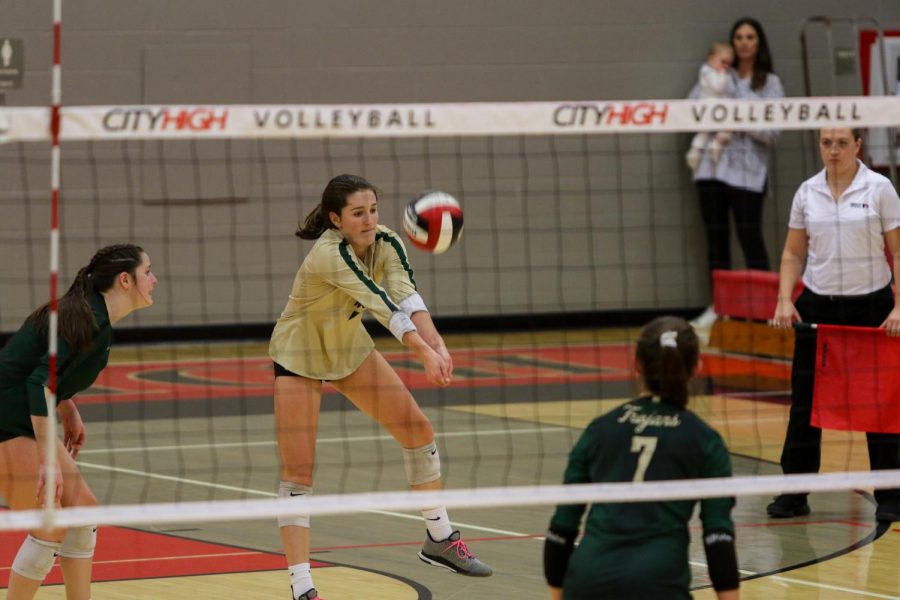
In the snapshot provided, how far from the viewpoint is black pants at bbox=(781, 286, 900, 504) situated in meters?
7.09

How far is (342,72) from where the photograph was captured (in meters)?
14.0

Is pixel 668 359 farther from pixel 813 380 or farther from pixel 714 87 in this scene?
pixel 714 87

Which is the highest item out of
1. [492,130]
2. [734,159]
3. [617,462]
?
[734,159]

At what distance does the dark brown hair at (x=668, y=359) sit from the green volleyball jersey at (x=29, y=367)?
2112 millimetres

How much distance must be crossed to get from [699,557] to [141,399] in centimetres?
566

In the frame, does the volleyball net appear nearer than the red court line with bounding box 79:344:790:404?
Yes

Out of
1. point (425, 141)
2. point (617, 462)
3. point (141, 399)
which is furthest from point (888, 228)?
point (425, 141)

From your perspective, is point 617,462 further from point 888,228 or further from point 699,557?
point 888,228

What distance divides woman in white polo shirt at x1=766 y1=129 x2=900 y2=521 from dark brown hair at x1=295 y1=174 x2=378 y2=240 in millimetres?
2327

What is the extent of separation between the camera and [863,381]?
271 inches

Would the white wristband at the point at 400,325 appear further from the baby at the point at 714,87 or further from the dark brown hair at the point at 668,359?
the baby at the point at 714,87

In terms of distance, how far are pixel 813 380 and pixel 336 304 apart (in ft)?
8.51

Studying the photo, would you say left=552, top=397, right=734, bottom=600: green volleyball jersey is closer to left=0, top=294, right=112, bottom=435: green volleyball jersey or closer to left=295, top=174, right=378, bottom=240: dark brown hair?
left=0, top=294, right=112, bottom=435: green volleyball jersey

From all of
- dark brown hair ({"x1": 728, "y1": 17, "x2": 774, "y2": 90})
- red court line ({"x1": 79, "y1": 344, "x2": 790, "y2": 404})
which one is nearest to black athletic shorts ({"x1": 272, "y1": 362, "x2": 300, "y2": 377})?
red court line ({"x1": 79, "y1": 344, "x2": 790, "y2": 404})
